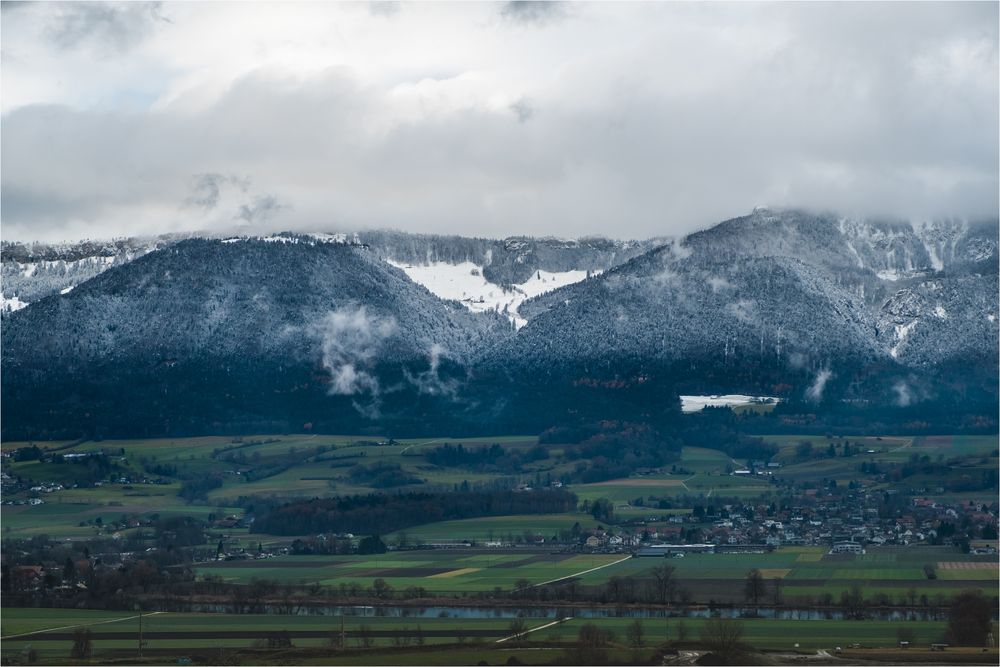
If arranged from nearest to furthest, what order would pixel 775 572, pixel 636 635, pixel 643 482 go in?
pixel 636 635
pixel 775 572
pixel 643 482

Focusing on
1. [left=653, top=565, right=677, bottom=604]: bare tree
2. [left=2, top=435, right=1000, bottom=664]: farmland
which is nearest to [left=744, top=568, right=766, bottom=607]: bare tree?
[left=2, top=435, right=1000, bottom=664]: farmland

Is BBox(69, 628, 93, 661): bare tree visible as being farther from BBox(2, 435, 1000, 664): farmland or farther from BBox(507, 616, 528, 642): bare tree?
BBox(507, 616, 528, 642): bare tree

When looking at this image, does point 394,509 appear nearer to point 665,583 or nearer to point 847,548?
point 847,548

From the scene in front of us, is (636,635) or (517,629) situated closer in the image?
(636,635)

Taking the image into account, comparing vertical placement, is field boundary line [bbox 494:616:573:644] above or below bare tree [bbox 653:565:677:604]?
below

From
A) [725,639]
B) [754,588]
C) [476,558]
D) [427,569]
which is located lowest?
[725,639]

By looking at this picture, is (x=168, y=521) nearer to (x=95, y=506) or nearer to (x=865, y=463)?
(x=95, y=506)

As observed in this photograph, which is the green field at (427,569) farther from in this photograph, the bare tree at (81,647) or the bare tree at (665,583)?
the bare tree at (81,647)

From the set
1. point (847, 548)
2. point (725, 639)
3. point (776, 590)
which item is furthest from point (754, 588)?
point (847, 548)

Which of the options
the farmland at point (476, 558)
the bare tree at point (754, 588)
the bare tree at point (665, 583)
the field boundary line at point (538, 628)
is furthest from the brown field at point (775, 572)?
the field boundary line at point (538, 628)

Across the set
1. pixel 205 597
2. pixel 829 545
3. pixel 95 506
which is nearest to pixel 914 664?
pixel 205 597

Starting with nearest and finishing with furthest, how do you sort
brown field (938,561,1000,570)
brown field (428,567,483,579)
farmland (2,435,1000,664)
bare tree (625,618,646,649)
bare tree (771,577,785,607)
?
bare tree (625,618,646,649) → farmland (2,435,1000,664) → bare tree (771,577,785,607) → brown field (938,561,1000,570) → brown field (428,567,483,579)
